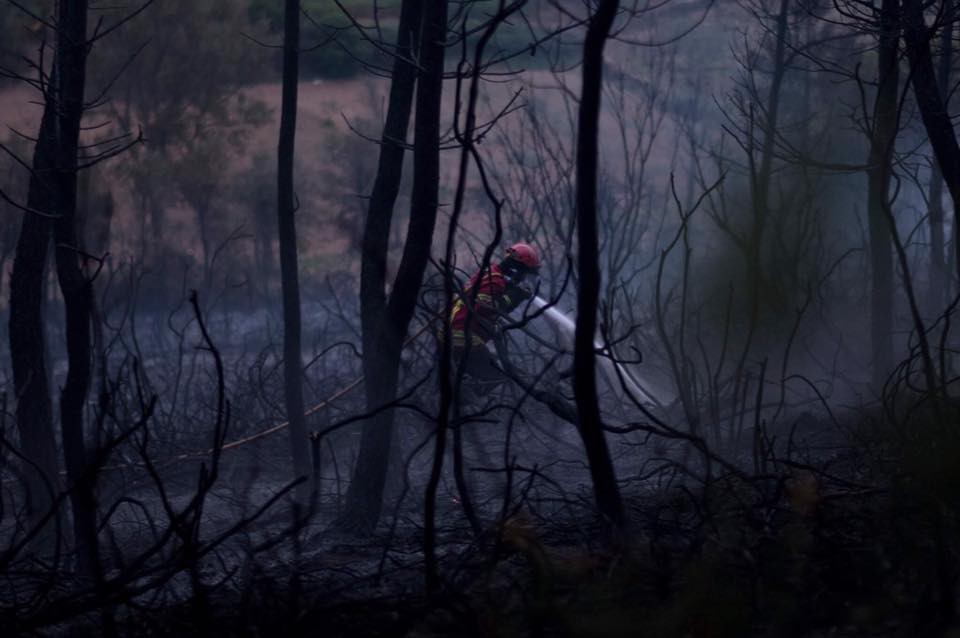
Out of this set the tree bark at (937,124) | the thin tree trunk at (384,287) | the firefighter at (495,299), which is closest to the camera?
the tree bark at (937,124)

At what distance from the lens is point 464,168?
2904 mm

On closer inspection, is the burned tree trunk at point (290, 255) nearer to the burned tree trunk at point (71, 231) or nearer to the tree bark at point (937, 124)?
the burned tree trunk at point (71, 231)

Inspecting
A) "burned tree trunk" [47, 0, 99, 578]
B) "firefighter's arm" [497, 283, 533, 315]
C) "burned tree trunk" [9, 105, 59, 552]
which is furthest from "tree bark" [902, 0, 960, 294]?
"burned tree trunk" [9, 105, 59, 552]

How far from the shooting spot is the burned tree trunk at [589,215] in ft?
9.31

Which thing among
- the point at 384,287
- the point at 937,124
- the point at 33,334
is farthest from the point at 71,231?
the point at 937,124

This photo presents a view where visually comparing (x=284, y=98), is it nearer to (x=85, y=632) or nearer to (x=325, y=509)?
(x=325, y=509)

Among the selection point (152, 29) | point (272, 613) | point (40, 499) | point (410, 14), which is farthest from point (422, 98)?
point (152, 29)

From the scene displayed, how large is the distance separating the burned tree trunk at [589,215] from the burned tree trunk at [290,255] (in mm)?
5269

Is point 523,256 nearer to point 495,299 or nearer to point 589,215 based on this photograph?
point 495,299

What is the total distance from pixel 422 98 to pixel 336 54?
19.1 m

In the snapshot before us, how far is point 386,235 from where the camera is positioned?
6.27 meters

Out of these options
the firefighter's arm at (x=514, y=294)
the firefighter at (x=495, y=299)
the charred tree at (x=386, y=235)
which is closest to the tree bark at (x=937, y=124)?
the charred tree at (x=386, y=235)

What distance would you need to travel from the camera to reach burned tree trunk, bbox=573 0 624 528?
9.31 feet

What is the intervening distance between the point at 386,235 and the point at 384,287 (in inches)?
16.8
